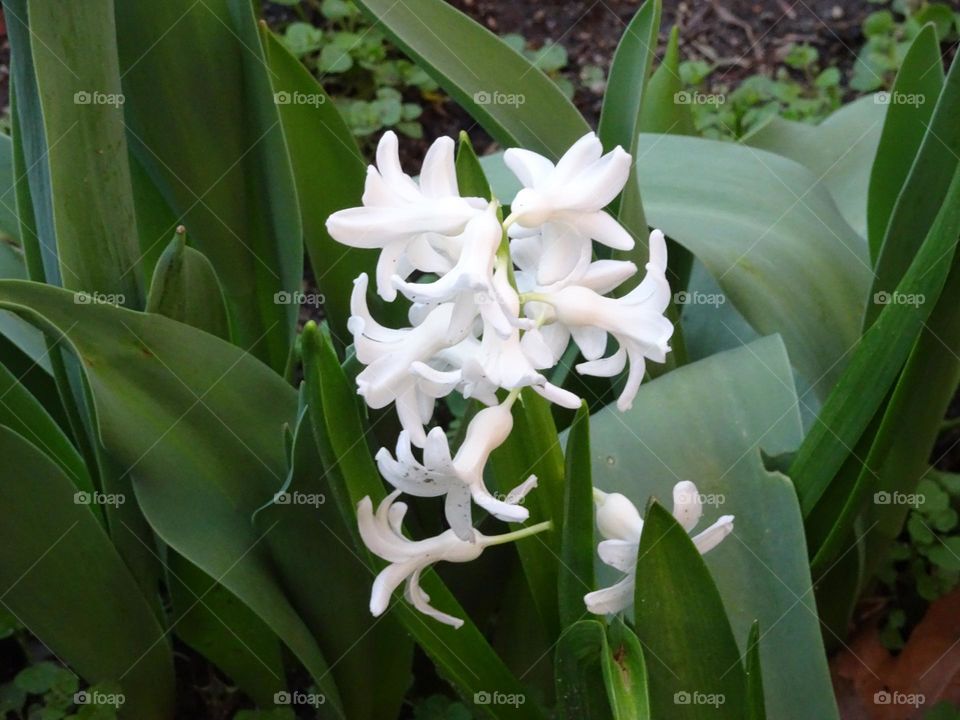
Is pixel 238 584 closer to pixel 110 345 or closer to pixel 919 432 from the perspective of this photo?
pixel 110 345

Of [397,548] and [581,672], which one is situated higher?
[397,548]

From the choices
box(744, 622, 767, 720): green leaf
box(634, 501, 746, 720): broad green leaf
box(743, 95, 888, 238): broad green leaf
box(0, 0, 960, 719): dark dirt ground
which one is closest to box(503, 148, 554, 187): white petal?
box(634, 501, 746, 720): broad green leaf

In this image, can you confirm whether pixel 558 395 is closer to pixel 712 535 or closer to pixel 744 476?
pixel 712 535

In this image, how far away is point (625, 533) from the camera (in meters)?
0.77

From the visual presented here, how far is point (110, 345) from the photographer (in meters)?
0.87

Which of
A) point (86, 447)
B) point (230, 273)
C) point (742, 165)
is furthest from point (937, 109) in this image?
point (86, 447)

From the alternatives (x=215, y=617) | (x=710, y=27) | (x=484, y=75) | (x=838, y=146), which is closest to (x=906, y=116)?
(x=838, y=146)

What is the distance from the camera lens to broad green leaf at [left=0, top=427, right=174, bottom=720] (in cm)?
96

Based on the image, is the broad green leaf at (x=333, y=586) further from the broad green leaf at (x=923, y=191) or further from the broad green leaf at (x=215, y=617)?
the broad green leaf at (x=923, y=191)

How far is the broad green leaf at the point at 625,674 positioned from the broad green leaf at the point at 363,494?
0.17 meters

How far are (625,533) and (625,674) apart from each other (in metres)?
0.09

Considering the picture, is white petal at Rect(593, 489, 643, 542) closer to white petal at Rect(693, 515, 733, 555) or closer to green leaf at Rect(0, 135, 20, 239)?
white petal at Rect(693, 515, 733, 555)

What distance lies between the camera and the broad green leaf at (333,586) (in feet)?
2.99

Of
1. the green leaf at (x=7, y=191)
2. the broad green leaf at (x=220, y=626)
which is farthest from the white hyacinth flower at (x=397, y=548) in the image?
the green leaf at (x=7, y=191)
